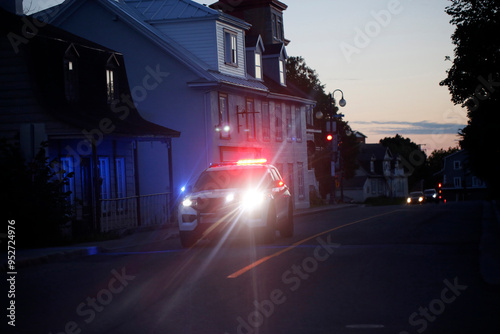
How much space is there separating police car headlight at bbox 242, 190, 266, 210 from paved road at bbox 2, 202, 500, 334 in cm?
114

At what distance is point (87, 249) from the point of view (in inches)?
655

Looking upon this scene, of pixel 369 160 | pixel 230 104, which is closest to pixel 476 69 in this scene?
pixel 230 104

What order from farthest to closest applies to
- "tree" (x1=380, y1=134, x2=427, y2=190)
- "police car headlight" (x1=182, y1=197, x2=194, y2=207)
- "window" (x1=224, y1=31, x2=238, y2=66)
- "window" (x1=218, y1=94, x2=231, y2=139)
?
"tree" (x1=380, y1=134, x2=427, y2=190) → "window" (x1=224, y1=31, x2=238, y2=66) → "window" (x1=218, y1=94, x2=231, y2=139) → "police car headlight" (x1=182, y1=197, x2=194, y2=207)

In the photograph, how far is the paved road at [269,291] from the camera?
746 cm

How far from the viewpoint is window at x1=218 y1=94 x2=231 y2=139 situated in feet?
114

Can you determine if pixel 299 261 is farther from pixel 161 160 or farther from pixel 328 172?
pixel 328 172

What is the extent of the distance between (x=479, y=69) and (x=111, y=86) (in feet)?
78.7

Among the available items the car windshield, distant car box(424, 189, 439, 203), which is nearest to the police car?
the car windshield

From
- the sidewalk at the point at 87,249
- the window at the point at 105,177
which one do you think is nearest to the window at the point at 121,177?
the window at the point at 105,177

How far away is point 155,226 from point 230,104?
1365cm

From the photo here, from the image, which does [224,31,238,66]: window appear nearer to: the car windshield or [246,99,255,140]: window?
[246,99,255,140]: window

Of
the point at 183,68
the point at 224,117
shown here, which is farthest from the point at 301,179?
the point at 183,68

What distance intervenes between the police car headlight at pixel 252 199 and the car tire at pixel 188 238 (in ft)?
4.32

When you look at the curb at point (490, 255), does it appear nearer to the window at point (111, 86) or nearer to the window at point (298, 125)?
the window at point (111, 86)
